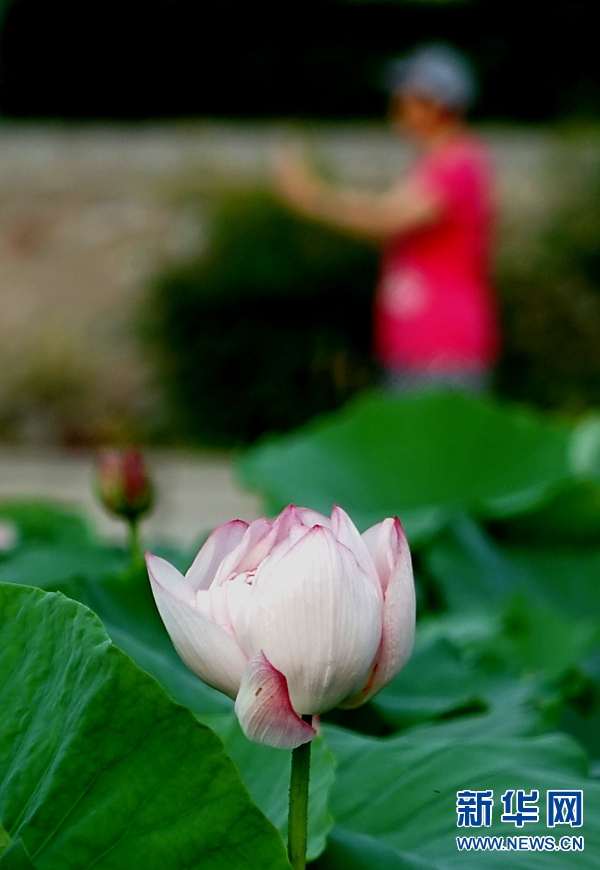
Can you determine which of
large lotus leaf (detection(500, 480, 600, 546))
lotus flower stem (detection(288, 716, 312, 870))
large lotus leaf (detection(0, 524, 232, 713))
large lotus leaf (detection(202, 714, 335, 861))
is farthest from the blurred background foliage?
lotus flower stem (detection(288, 716, 312, 870))

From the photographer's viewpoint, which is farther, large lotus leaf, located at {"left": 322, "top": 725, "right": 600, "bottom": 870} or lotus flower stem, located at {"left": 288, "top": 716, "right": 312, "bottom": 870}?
large lotus leaf, located at {"left": 322, "top": 725, "right": 600, "bottom": 870}

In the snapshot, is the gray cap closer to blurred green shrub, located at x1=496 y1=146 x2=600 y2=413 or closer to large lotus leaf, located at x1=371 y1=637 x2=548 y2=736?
blurred green shrub, located at x1=496 y1=146 x2=600 y2=413

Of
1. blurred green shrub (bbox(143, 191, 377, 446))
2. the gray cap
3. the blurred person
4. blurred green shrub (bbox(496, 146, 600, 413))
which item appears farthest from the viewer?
blurred green shrub (bbox(496, 146, 600, 413))

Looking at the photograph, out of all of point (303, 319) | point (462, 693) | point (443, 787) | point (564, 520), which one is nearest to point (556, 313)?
point (303, 319)

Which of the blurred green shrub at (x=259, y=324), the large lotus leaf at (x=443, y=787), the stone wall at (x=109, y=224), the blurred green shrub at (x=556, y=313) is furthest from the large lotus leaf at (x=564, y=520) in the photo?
the stone wall at (x=109, y=224)

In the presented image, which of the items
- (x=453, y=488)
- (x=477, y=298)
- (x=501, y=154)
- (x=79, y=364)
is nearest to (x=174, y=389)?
(x=79, y=364)

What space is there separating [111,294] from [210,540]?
301 inches

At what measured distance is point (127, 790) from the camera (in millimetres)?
564

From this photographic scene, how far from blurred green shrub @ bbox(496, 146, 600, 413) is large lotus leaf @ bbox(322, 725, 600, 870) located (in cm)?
654

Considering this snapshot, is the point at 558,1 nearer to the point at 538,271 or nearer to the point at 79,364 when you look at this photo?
the point at 538,271

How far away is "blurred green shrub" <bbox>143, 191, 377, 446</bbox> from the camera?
717 centimetres

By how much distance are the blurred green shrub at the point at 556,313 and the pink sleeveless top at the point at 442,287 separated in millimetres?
2945

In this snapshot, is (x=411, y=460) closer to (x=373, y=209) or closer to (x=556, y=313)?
(x=373, y=209)

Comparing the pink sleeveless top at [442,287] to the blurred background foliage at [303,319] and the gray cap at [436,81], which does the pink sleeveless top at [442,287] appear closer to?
the gray cap at [436,81]
